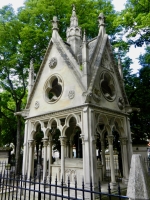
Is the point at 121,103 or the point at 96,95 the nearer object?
the point at 96,95

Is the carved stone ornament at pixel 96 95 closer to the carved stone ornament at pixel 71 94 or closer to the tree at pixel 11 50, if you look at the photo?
the carved stone ornament at pixel 71 94

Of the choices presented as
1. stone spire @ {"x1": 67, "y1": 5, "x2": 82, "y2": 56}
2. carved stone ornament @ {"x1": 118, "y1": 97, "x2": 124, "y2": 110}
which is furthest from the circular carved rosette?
stone spire @ {"x1": 67, "y1": 5, "x2": 82, "y2": 56}

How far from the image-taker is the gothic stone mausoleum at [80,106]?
29.6ft

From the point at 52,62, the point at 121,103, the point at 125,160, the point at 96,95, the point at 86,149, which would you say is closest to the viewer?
the point at 86,149

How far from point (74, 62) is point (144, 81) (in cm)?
885

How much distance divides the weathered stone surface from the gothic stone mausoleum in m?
5.36

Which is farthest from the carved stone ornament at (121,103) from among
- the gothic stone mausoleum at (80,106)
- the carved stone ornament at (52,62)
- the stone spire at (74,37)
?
the carved stone ornament at (52,62)

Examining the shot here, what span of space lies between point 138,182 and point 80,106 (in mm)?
6373

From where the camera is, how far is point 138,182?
2.93m

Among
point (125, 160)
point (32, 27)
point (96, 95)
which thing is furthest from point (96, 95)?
point (32, 27)

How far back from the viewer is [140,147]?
46.2 ft

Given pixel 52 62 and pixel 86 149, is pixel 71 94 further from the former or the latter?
pixel 86 149

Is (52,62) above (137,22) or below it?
below

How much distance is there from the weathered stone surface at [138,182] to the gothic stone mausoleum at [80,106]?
5361mm
